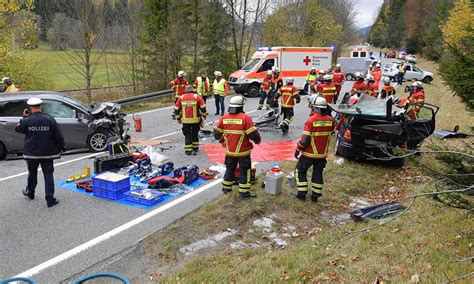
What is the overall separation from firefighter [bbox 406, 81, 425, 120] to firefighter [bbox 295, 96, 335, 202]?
168 inches

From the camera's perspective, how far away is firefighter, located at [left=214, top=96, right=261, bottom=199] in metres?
6.97

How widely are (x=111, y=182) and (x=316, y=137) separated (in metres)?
3.71

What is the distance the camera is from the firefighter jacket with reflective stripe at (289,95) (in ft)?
40.8

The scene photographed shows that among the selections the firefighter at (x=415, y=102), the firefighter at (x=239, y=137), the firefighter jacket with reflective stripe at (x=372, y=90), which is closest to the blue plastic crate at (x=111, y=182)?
the firefighter at (x=239, y=137)

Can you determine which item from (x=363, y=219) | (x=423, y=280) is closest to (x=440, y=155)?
(x=423, y=280)

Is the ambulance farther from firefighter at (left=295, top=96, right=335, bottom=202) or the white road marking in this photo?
the white road marking

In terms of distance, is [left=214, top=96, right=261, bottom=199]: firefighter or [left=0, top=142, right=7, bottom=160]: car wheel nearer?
[left=214, top=96, right=261, bottom=199]: firefighter

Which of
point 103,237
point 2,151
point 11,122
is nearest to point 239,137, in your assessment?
point 103,237

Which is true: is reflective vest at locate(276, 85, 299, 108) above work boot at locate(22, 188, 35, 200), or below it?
above

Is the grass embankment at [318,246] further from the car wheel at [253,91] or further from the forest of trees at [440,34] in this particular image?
the car wheel at [253,91]

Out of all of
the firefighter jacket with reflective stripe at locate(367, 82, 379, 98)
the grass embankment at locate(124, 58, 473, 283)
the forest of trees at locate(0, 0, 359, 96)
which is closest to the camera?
the grass embankment at locate(124, 58, 473, 283)

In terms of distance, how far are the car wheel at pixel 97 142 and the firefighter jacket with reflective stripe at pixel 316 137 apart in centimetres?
602

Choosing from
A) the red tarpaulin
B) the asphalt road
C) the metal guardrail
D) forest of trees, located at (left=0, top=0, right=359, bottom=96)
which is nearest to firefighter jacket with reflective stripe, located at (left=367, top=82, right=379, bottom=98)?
the red tarpaulin

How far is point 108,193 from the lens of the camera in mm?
7215
